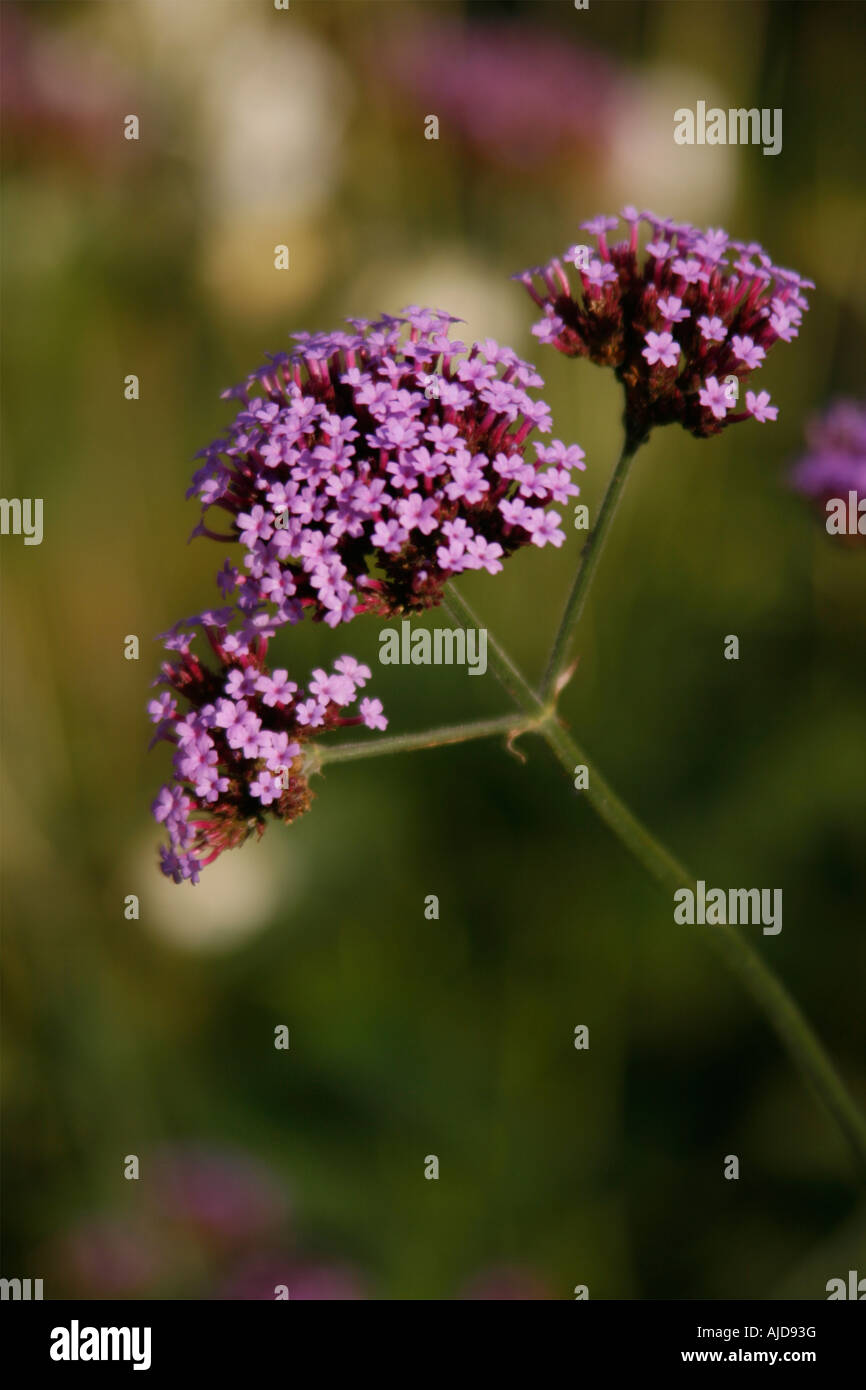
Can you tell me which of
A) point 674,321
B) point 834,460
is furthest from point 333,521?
point 834,460

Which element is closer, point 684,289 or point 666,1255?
point 684,289

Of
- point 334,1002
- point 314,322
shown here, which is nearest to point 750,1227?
point 334,1002

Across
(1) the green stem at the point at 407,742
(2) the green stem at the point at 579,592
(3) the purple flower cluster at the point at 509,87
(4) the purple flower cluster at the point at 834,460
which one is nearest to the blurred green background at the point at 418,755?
(3) the purple flower cluster at the point at 509,87

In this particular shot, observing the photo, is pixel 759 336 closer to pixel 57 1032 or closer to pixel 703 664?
pixel 703 664

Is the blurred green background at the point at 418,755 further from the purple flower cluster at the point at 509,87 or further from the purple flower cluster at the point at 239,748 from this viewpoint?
the purple flower cluster at the point at 239,748

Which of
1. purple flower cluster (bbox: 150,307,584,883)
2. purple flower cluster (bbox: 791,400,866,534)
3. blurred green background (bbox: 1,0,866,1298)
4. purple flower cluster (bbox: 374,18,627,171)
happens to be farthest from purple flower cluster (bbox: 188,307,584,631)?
purple flower cluster (bbox: 374,18,627,171)

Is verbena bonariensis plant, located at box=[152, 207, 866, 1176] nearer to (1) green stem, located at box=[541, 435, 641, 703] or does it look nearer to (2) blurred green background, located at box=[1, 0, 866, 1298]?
(1) green stem, located at box=[541, 435, 641, 703]
